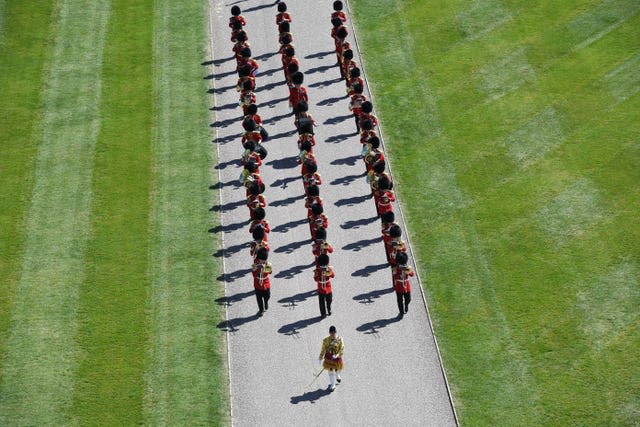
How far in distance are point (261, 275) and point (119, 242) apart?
5689 mm

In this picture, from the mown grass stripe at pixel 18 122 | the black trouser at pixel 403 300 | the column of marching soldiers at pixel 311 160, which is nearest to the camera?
the black trouser at pixel 403 300

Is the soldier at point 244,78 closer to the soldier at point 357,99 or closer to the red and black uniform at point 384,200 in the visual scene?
the soldier at point 357,99

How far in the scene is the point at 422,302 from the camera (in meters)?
32.6

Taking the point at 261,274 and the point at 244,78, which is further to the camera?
the point at 244,78

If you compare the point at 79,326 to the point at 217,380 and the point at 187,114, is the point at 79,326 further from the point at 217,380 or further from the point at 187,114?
the point at 187,114

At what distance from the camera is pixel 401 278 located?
31406 millimetres

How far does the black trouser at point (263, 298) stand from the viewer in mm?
32188

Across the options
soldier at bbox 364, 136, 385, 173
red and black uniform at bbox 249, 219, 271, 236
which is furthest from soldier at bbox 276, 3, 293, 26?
red and black uniform at bbox 249, 219, 271, 236

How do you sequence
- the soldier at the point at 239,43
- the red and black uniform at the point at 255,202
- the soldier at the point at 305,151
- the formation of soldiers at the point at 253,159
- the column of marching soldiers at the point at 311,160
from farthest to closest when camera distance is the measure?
1. the soldier at the point at 239,43
2. the soldier at the point at 305,151
3. the red and black uniform at the point at 255,202
4. the formation of soldiers at the point at 253,159
5. the column of marching soldiers at the point at 311,160

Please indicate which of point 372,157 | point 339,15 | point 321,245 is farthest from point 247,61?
point 321,245

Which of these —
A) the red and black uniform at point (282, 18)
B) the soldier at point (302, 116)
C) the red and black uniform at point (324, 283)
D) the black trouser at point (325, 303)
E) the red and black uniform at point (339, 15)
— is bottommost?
the black trouser at point (325, 303)

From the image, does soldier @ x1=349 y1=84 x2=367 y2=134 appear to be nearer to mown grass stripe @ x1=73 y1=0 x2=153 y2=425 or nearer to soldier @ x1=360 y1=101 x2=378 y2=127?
soldier @ x1=360 y1=101 x2=378 y2=127

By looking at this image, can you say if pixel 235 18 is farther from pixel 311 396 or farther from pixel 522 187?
pixel 311 396

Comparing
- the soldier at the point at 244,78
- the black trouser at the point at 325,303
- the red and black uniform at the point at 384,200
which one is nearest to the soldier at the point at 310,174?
the red and black uniform at the point at 384,200
